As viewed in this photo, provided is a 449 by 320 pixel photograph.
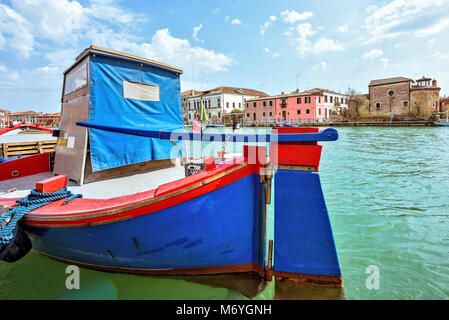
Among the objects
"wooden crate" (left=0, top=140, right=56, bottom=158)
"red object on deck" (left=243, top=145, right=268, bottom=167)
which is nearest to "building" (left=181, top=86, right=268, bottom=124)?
"wooden crate" (left=0, top=140, right=56, bottom=158)

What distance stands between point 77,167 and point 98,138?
2.03 ft

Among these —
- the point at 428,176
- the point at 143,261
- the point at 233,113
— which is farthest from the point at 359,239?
the point at 233,113

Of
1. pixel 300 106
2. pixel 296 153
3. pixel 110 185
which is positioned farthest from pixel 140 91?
pixel 300 106

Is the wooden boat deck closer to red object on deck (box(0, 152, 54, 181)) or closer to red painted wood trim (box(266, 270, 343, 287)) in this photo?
red object on deck (box(0, 152, 54, 181))

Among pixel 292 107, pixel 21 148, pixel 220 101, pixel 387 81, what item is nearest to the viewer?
pixel 21 148

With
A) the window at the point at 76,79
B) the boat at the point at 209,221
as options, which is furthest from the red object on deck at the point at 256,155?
the window at the point at 76,79

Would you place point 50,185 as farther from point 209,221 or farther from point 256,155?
point 256,155

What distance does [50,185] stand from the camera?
3125 millimetres

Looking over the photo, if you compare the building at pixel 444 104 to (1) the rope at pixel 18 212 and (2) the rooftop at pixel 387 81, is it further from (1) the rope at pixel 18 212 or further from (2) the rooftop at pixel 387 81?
(1) the rope at pixel 18 212

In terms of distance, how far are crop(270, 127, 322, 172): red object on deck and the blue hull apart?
0.32 m

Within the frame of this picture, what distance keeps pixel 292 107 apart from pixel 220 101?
17.1 metres

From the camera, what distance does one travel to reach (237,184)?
2.55 metres

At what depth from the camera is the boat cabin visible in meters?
4.42

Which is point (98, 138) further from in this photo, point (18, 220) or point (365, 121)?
point (365, 121)
